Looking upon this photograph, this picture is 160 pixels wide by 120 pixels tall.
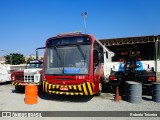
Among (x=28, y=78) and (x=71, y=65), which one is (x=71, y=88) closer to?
(x=71, y=65)

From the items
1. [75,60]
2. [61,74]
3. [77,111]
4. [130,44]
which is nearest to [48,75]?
[61,74]

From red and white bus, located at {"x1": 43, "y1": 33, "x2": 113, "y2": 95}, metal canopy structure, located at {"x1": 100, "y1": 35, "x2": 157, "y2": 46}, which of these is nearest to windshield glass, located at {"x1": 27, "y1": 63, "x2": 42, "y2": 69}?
red and white bus, located at {"x1": 43, "y1": 33, "x2": 113, "y2": 95}

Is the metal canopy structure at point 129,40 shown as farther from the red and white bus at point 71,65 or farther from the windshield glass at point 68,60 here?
the windshield glass at point 68,60

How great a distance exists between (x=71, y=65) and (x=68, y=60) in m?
0.32

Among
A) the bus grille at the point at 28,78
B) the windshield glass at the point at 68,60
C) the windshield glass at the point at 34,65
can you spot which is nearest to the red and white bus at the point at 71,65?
the windshield glass at the point at 68,60

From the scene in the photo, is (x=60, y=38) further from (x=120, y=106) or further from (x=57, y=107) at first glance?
(x=120, y=106)

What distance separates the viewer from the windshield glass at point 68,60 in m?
9.30

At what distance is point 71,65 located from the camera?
31.2 ft

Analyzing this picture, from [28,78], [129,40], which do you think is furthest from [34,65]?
[129,40]

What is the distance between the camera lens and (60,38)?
10188 millimetres

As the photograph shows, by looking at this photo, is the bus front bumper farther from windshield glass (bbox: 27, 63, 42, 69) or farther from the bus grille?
windshield glass (bbox: 27, 63, 42, 69)

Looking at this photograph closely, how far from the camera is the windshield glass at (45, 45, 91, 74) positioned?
9.30 meters

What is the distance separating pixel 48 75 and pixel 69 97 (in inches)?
70.6

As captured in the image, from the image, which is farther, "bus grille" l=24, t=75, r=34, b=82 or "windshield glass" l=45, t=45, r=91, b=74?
"bus grille" l=24, t=75, r=34, b=82
